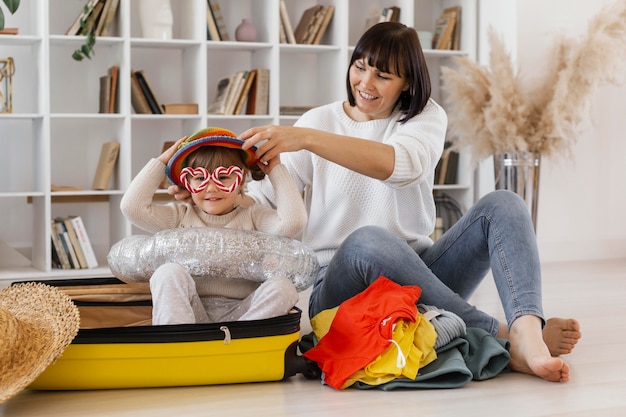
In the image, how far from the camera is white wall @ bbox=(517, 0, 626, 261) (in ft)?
15.3

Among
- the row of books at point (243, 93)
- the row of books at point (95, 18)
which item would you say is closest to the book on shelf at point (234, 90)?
the row of books at point (243, 93)

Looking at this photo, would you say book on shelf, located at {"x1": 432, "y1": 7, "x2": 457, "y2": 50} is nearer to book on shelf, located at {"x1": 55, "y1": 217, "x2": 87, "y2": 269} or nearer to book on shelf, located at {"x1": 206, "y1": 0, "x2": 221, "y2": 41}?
book on shelf, located at {"x1": 206, "y1": 0, "x2": 221, "y2": 41}

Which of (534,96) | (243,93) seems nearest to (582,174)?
(534,96)

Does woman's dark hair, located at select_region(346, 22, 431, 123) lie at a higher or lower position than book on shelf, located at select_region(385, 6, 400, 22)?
lower

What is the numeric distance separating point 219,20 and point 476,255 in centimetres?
245

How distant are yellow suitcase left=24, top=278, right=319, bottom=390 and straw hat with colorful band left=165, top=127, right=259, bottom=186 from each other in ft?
1.39

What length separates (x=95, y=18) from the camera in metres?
4.12

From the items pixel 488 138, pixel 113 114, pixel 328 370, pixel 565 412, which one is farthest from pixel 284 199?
pixel 488 138

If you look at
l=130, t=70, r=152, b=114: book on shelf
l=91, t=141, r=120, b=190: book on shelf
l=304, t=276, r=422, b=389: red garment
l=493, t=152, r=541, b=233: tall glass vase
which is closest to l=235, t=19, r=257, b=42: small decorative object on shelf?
l=130, t=70, r=152, b=114: book on shelf

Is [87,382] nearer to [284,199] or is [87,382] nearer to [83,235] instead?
[284,199]

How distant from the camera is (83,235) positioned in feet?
13.6

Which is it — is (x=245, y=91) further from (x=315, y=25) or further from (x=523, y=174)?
(x=523, y=174)

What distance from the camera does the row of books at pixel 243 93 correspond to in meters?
4.39

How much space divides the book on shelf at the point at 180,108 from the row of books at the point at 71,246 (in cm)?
67
